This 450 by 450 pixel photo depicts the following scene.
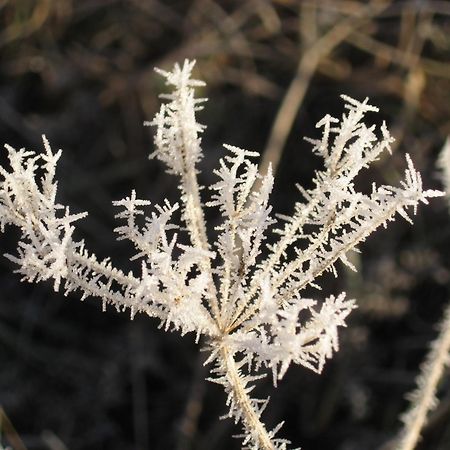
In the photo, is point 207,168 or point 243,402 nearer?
point 243,402

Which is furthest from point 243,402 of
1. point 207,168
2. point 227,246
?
point 207,168

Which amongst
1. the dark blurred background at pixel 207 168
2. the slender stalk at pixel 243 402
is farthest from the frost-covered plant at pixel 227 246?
the dark blurred background at pixel 207 168

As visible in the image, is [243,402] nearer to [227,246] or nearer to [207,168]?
[227,246]

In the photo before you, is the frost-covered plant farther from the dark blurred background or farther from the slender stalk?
the dark blurred background

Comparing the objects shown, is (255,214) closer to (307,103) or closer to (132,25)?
(307,103)

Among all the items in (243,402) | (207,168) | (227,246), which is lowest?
(243,402)

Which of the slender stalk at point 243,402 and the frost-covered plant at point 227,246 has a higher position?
the frost-covered plant at point 227,246

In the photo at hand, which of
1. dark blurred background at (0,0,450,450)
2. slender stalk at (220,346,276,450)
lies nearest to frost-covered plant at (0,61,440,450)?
slender stalk at (220,346,276,450)

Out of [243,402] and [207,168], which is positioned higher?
[207,168]

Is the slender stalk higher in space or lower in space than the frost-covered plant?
lower

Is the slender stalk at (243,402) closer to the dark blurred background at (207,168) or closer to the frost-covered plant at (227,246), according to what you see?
the frost-covered plant at (227,246)
